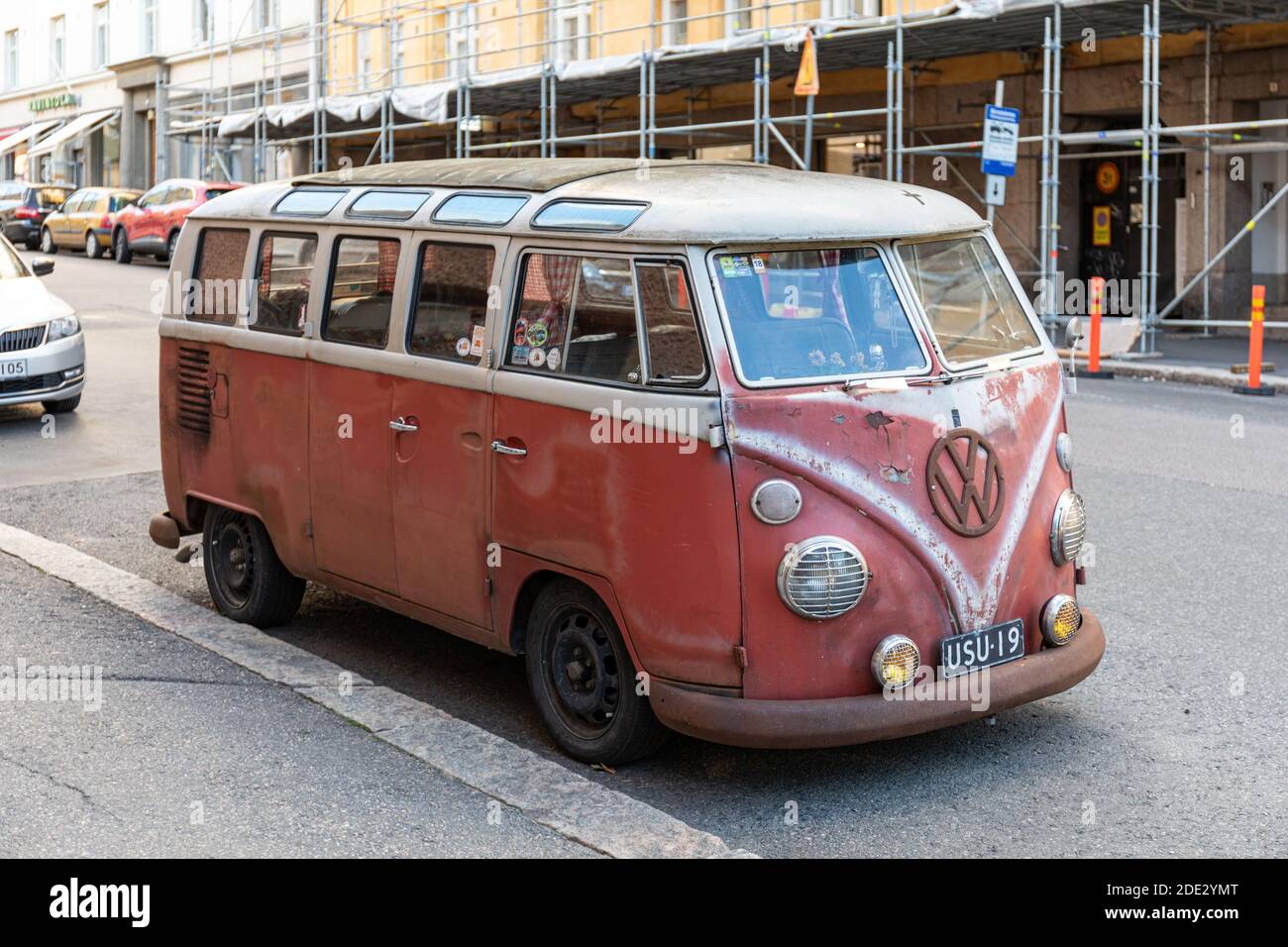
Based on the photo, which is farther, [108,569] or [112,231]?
[112,231]

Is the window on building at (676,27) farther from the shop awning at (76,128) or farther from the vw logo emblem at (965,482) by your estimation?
the shop awning at (76,128)

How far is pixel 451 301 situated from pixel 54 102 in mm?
54264

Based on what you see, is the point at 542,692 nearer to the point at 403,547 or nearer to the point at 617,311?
the point at 403,547

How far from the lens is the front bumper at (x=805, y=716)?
5.13 meters

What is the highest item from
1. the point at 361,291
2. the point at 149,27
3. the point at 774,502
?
the point at 149,27

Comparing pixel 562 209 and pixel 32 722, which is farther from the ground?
pixel 562 209

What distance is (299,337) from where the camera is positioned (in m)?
6.91

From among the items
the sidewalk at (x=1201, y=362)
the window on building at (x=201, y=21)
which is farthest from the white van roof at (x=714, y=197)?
the window on building at (x=201, y=21)

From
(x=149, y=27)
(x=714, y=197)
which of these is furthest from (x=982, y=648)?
(x=149, y=27)

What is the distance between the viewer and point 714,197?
554cm

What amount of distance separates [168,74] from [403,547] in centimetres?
4439

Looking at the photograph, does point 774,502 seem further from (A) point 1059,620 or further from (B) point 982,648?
(A) point 1059,620

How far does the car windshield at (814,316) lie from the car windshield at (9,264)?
35.0 ft
